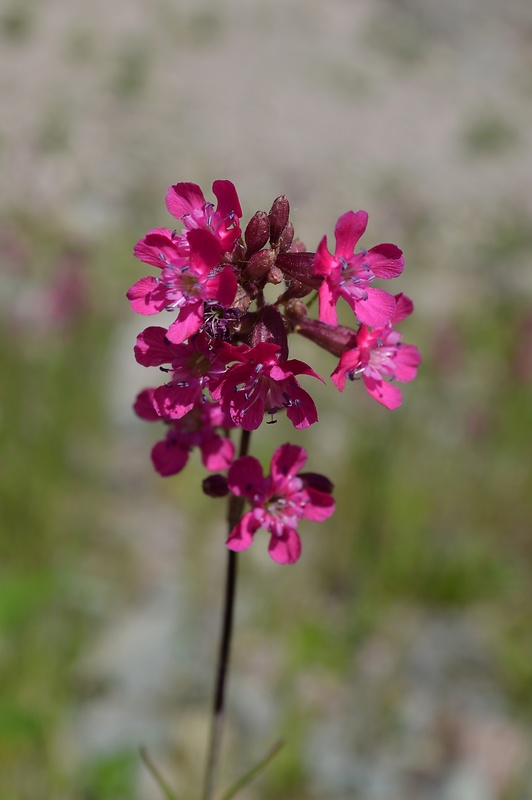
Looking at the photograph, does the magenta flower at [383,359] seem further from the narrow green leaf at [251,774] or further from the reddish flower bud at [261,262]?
the narrow green leaf at [251,774]

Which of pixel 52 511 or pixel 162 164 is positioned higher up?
pixel 162 164

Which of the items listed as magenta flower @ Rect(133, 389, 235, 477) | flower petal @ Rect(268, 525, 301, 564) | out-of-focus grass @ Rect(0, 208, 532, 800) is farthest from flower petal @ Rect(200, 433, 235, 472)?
out-of-focus grass @ Rect(0, 208, 532, 800)

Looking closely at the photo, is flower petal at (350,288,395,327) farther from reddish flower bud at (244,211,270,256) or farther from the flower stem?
the flower stem

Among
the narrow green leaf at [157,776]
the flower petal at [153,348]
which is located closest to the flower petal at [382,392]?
the flower petal at [153,348]

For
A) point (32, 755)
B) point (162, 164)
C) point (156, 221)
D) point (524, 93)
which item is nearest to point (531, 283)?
point (156, 221)

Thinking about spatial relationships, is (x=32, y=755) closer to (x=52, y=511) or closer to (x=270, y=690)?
(x=270, y=690)

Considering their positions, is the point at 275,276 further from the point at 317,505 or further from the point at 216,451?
the point at 317,505

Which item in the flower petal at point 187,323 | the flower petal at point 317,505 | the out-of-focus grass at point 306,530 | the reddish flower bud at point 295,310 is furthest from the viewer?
the out-of-focus grass at point 306,530
